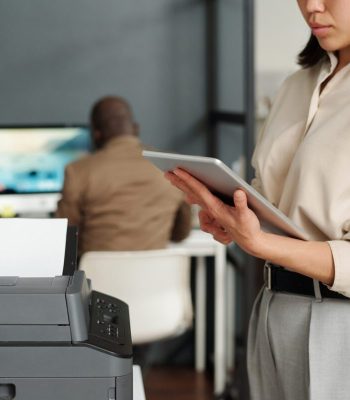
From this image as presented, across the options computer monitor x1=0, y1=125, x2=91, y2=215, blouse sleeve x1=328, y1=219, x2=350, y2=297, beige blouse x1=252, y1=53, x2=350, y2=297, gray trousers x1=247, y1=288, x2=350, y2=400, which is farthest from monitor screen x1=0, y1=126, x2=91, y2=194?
blouse sleeve x1=328, y1=219, x2=350, y2=297

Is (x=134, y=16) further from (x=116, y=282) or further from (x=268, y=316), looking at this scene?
(x=268, y=316)

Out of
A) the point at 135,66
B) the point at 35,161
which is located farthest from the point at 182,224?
the point at 135,66

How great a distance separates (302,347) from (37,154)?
251cm

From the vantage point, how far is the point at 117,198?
10.6 feet

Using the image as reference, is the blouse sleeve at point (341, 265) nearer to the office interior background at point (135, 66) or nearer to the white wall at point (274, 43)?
the white wall at point (274, 43)

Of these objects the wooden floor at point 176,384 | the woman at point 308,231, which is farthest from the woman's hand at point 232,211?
the wooden floor at point 176,384

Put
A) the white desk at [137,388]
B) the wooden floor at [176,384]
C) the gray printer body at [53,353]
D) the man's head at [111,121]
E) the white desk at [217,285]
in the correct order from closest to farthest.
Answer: the gray printer body at [53,353]
the white desk at [137,388]
the man's head at [111,121]
the white desk at [217,285]
the wooden floor at [176,384]

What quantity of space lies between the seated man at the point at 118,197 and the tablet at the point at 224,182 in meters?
1.62

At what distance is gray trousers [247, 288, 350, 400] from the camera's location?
163 cm

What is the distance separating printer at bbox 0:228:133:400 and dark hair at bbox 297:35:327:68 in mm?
744

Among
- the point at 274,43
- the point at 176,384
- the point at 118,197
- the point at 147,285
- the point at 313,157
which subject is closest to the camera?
the point at 313,157

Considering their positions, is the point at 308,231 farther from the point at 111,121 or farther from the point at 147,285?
the point at 111,121

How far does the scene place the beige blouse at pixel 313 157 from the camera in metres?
1.60

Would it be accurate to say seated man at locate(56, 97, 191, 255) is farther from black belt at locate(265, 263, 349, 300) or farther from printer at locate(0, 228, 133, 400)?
printer at locate(0, 228, 133, 400)
